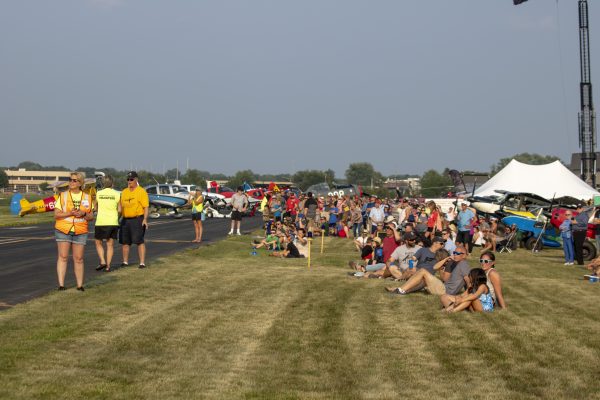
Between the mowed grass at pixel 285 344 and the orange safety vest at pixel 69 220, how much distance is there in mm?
1138

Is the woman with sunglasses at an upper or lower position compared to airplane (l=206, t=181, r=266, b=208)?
lower

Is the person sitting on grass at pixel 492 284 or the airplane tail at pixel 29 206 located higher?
the airplane tail at pixel 29 206

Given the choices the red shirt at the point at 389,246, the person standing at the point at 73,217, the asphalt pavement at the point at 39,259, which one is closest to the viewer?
the person standing at the point at 73,217

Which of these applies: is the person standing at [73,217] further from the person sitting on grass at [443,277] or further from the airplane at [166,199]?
the airplane at [166,199]

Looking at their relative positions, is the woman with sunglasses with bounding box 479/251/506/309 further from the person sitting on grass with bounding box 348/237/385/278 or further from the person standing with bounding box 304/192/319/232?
the person standing with bounding box 304/192/319/232

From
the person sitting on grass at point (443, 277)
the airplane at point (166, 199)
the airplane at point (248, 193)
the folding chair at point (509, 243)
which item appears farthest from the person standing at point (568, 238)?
the airplane at point (248, 193)

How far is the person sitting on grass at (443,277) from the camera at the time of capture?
13.5m

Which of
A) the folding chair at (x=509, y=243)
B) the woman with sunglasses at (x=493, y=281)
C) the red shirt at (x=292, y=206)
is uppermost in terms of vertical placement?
the red shirt at (x=292, y=206)

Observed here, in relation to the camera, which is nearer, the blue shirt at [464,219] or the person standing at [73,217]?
the person standing at [73,217]

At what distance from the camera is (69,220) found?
41.5 ft

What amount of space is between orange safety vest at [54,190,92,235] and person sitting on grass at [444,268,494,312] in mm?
6256

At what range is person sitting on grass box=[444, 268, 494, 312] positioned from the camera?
12.2 metres

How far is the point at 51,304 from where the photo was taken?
11719 mm

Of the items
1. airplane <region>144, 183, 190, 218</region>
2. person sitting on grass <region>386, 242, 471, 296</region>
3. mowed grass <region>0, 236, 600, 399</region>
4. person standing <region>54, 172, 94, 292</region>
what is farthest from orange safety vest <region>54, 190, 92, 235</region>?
airplane <region>144, 183, 190, 218</region>
